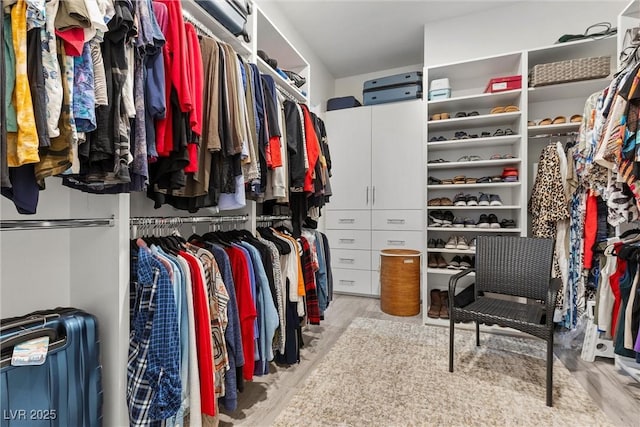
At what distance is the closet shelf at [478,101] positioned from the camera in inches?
104

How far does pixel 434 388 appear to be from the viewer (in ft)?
A: 5.65

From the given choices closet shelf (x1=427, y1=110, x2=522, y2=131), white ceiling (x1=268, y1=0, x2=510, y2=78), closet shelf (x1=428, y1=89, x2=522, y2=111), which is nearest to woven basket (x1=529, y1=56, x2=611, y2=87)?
closet shelf (x1=428, y1=89, x2=522, y2=111)

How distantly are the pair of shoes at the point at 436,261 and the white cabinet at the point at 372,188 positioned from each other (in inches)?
11.4

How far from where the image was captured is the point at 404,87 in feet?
11.0

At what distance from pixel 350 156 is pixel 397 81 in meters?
0.96

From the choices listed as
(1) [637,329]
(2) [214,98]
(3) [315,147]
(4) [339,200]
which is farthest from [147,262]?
(4) [339,200]

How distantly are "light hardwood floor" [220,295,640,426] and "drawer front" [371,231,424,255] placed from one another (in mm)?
1215

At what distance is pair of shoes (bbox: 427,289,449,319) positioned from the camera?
275cm

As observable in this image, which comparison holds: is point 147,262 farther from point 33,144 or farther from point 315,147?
point 315,147

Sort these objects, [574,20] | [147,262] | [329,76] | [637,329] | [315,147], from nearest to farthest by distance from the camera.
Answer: [147,262] < [637,329] < [315,147] < [574,20] < [329,76]

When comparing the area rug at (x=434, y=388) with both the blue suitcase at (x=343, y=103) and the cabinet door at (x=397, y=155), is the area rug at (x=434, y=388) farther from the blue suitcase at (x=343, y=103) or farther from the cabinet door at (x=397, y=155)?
the blue suitcase at (x=343, y=103)

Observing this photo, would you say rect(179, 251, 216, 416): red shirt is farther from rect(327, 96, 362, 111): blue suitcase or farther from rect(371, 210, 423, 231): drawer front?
rect(327, 96, 362, 111): blue suitcase

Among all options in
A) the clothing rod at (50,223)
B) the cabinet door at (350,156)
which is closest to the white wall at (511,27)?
the cabinet door at (350,156)

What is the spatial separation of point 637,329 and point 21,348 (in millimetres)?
2675
